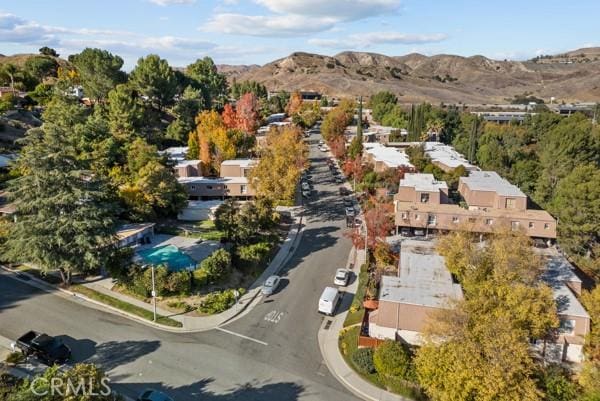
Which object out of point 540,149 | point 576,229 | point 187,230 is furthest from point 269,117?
point 576,229

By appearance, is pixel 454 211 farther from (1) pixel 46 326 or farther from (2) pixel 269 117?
(2) pixel 269 117

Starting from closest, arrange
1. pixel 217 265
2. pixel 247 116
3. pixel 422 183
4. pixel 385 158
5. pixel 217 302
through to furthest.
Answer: pixel 217 302 < pixel 217 265 < pixel 422 183 < pixel 385 158 < pixel 247 116

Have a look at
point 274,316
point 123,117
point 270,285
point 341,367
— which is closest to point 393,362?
point 341,367

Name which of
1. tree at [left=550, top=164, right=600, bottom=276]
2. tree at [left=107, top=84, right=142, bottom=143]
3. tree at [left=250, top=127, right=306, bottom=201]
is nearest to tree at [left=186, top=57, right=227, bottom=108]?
tree at [left=107, top=84, right=142, bottom=143]

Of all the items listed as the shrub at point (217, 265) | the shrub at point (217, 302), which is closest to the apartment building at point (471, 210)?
the shrub at point (217, 265)

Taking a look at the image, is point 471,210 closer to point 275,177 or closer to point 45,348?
point 275,177

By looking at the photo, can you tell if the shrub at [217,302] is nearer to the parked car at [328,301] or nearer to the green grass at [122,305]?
the green grass at [122,305]
